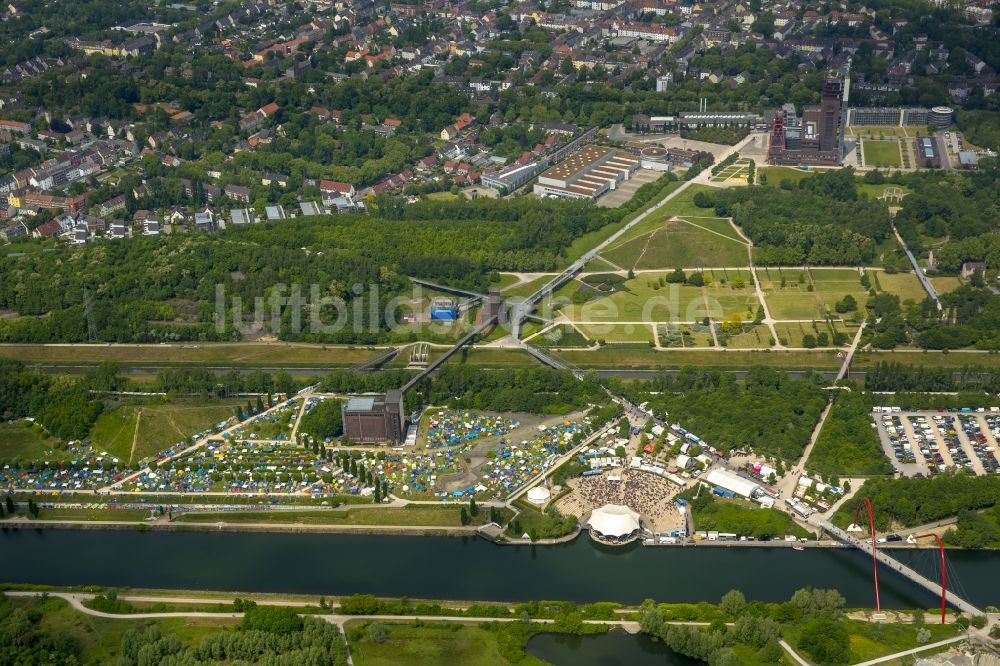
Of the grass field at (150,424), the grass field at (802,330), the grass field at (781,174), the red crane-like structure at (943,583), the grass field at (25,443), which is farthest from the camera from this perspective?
the grass field at (781,174)

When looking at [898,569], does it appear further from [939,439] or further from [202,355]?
[202,355]

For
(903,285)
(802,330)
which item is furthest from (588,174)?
(802,330)

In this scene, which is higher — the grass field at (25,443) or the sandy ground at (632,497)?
the grass field at (25,443)

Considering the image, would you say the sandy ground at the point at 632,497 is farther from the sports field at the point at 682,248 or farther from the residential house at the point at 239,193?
the residential house at the point at 239,193

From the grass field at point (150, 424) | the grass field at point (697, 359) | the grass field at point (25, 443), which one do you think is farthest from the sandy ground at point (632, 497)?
the grass field at point (25, 443)

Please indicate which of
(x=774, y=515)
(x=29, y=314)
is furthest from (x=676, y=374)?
(x=29, y=314)

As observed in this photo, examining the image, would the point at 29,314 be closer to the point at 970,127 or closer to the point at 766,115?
the point at 766,115

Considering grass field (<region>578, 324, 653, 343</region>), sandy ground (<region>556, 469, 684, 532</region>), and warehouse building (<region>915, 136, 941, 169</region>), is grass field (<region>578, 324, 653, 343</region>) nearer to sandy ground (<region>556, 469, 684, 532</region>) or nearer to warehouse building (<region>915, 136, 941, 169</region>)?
sandy ground (<region>556, 469, 684, 532</region>)
